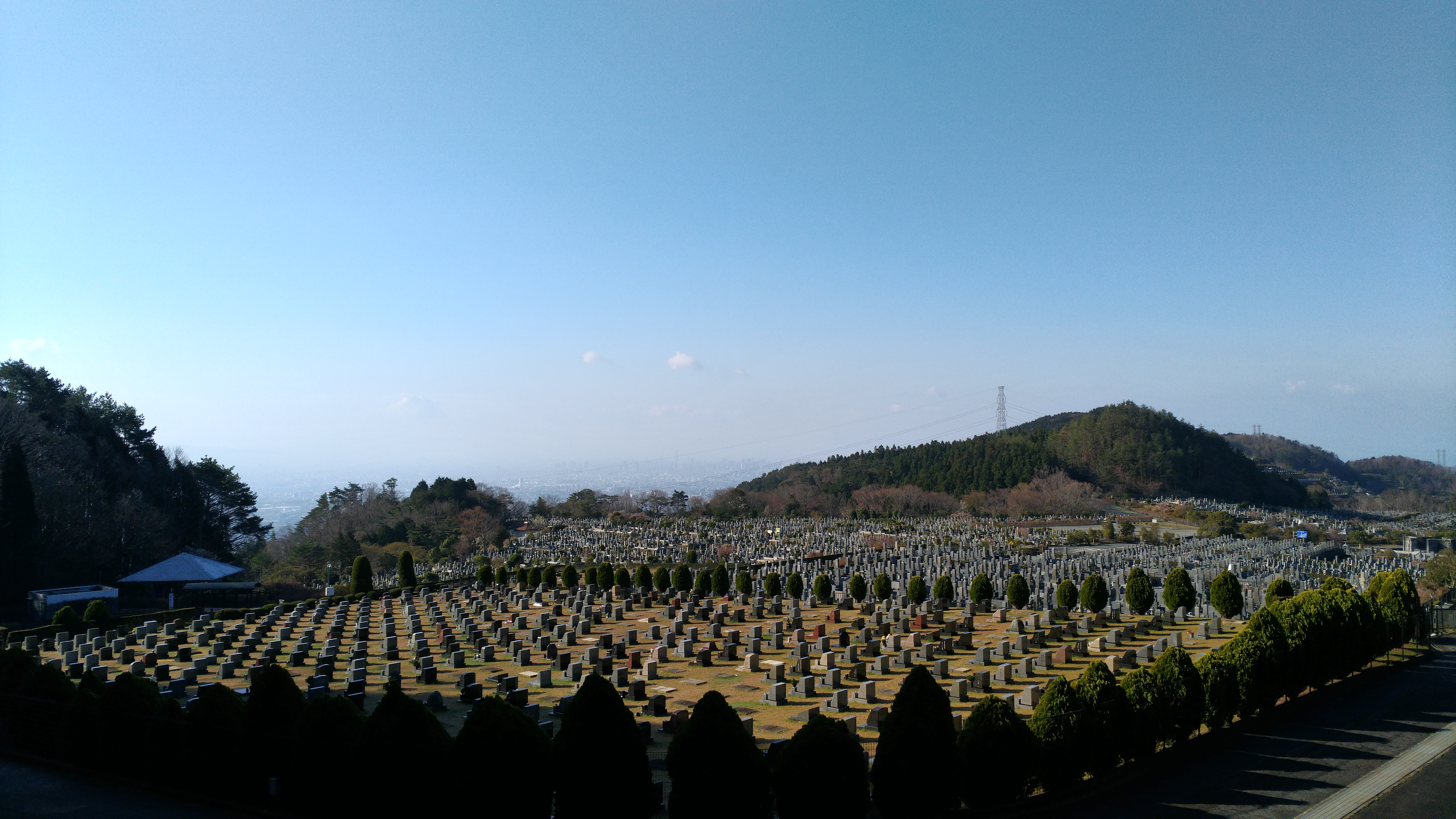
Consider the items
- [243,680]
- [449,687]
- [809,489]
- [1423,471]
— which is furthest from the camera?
[1423,471]

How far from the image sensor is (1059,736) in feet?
32.8

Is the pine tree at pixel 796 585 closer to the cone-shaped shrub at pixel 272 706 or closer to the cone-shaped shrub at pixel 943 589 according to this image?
the cone-shaped shrub at pixel 943 589

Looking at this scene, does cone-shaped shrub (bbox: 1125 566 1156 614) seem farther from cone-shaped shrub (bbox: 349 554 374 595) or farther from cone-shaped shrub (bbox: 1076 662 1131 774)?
cone-shaped shrub (bbox: 349 554 374 595)

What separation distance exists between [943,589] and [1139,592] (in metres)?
6.26

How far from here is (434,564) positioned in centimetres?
5441

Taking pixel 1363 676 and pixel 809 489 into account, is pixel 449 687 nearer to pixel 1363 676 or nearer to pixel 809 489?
pixel 1363 676

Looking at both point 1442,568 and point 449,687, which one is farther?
point 1442,568

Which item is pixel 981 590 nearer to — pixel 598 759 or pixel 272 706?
pixel 598 759

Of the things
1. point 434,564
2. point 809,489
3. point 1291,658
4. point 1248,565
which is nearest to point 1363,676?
point 1291,658

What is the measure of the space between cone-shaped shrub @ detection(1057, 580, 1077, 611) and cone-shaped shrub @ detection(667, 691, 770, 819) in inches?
777

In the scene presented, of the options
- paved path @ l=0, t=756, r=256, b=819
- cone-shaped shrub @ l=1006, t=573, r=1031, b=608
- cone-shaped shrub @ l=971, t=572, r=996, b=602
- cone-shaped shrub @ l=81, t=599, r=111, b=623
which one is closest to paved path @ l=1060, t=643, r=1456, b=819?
cone-shaped shrub @ l=1006, t=573, r=1031, b=608

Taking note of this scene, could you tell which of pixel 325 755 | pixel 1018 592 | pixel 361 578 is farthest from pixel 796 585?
pixel 361 578

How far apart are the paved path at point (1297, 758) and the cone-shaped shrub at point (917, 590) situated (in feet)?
42.5

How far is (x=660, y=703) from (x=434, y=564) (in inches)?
1743
